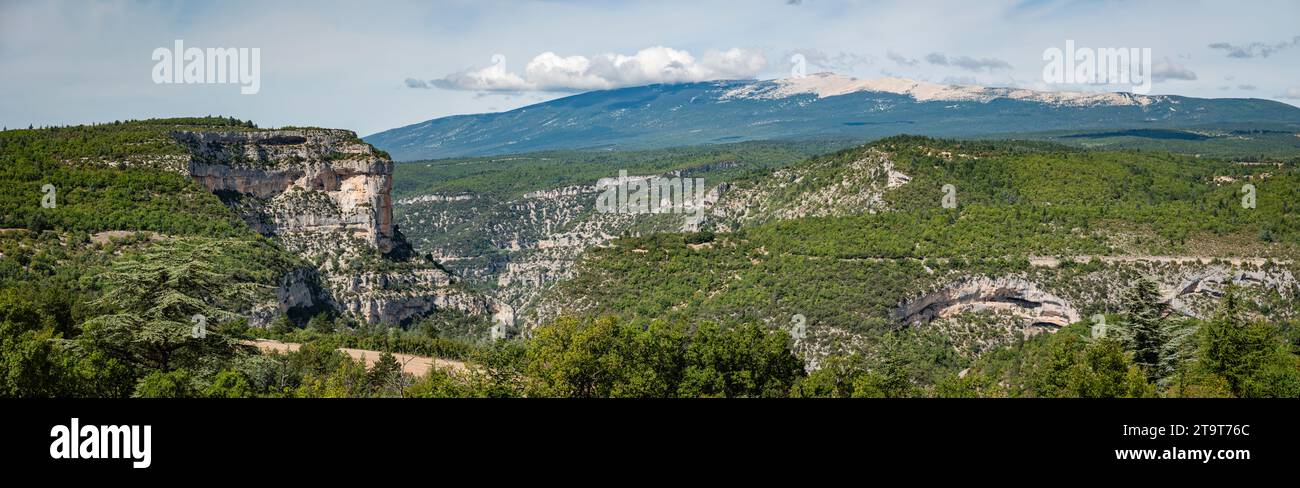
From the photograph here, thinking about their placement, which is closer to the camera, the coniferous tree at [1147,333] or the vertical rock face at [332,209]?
the coniferous tree at [1147,333]

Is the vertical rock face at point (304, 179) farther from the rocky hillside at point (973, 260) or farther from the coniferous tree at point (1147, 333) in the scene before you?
the coniferous tree at point (1147, 333)

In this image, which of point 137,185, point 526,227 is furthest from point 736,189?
point 137,185

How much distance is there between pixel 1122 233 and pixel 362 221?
7052cm

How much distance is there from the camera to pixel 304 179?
9400 cm

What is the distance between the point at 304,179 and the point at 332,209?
432cm

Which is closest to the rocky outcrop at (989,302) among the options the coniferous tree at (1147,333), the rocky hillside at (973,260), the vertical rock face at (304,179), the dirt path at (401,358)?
the rocky hillside at (973,260)

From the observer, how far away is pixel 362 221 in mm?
94188

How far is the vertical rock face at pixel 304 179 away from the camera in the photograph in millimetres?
89875

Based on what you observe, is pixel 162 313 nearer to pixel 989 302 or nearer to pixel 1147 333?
pixel 1147 333

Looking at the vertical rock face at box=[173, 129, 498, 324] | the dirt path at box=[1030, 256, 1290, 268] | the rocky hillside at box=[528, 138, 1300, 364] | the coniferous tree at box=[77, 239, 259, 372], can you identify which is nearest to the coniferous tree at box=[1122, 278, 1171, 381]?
the rocky hillside at box=[528, 138, 1300, 364]

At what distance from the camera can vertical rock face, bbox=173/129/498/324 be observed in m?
87.8

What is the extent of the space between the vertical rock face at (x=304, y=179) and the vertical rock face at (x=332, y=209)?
0.10 m

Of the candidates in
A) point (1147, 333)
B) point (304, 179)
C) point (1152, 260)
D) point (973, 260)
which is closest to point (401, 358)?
point (1147, 333)
